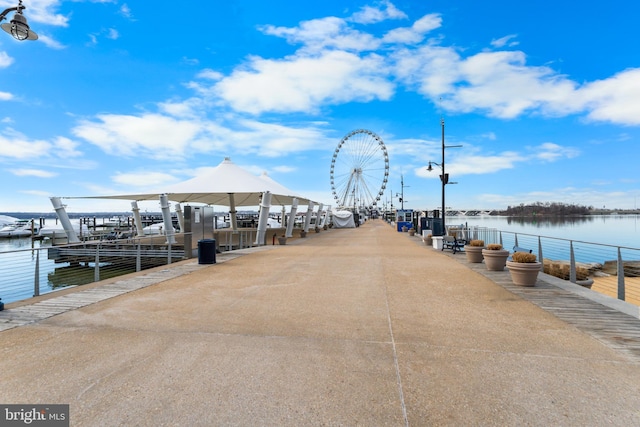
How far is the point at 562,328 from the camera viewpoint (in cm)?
479

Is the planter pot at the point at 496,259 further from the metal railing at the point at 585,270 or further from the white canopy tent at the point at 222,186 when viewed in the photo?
the white canopy tent at the point at 222,186

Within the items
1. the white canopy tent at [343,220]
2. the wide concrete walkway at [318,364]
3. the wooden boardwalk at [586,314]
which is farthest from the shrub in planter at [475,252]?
the white canopy tent at [343,220]

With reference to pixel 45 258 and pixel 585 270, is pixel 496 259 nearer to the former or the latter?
pixel 585 270

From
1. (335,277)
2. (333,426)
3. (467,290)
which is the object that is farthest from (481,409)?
(335,277)

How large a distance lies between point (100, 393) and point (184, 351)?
1002 millimetres

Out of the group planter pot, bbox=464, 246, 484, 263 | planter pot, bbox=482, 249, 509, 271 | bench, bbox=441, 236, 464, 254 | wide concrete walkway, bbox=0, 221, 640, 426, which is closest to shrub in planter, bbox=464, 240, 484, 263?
planter pot, bbox=464, 246, 484, 263

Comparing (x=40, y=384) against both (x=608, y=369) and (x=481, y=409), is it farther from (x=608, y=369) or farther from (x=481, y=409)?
(x=608, y=369)

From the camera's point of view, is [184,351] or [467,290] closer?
[184,351]

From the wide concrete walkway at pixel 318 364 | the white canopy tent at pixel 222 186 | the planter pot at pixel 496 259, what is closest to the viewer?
the wide concrete walkway at pixel 318 364

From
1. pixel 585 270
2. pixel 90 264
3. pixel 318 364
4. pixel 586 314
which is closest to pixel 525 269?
pixel 586 314

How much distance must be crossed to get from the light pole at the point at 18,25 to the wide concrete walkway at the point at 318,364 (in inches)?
179

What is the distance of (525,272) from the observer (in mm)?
7340

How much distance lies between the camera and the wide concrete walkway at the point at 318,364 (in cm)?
281

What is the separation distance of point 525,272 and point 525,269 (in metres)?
0.07
